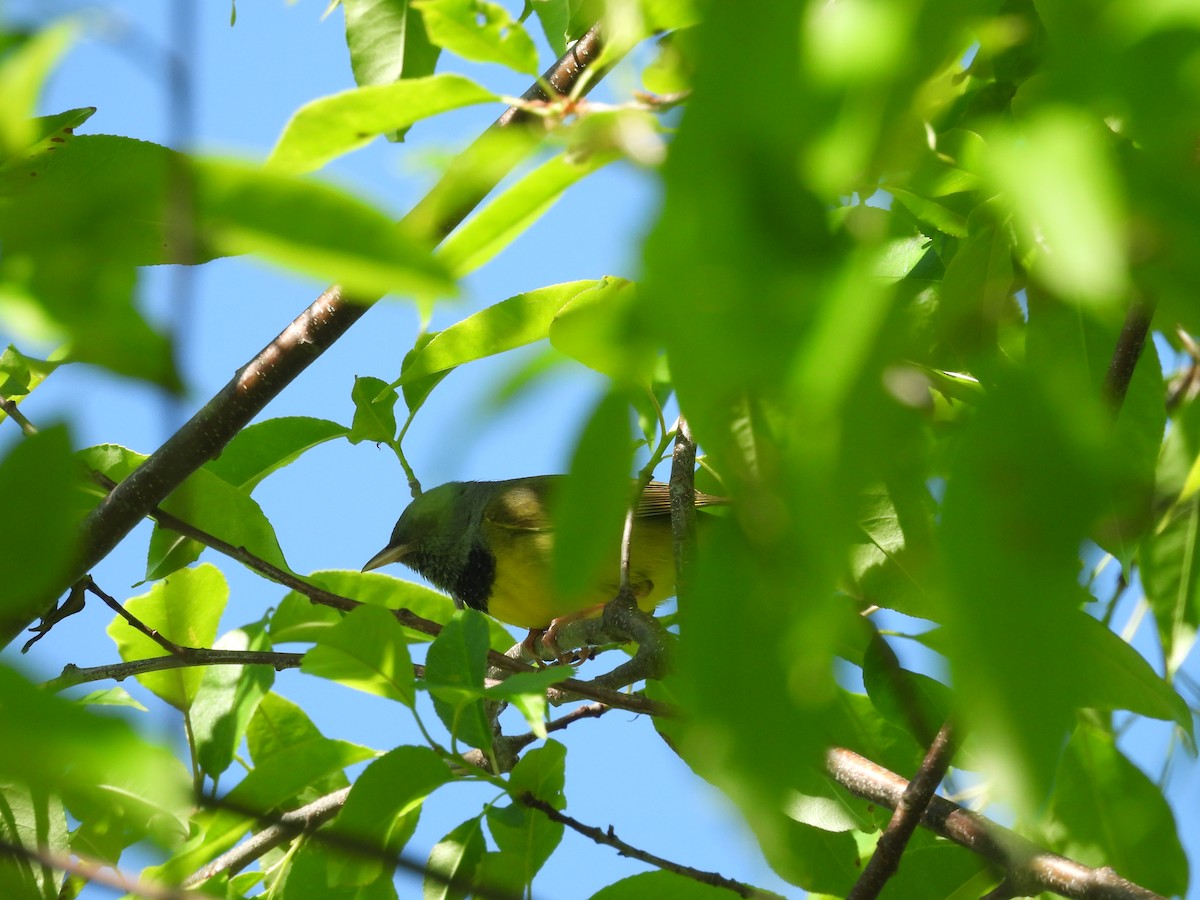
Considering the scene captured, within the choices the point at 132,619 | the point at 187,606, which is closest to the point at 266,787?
the point at 132,619

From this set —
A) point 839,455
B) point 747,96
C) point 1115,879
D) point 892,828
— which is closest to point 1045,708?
point 839,455

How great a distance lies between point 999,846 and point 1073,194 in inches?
55.3

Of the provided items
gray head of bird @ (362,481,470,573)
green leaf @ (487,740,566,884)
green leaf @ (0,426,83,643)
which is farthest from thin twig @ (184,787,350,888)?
gray head of bird @ (362,481,470,573)

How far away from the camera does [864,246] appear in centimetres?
62

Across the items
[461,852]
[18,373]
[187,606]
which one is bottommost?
[461,852]

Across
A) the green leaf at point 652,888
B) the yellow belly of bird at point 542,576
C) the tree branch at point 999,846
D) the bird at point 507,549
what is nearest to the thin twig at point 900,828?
the tree branch at point 999,846

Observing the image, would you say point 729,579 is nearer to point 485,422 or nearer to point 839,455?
point 839,455

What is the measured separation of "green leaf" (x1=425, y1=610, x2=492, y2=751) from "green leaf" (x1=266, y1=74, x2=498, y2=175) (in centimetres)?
85

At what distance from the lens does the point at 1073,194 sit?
0.56 metres

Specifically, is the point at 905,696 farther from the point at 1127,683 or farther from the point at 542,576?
the point at 542,576

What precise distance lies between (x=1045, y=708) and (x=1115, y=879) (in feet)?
4.34

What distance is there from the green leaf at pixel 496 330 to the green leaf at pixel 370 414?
693 mm

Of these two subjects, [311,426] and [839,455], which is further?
[311,426]

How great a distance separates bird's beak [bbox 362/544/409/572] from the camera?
5156mm
